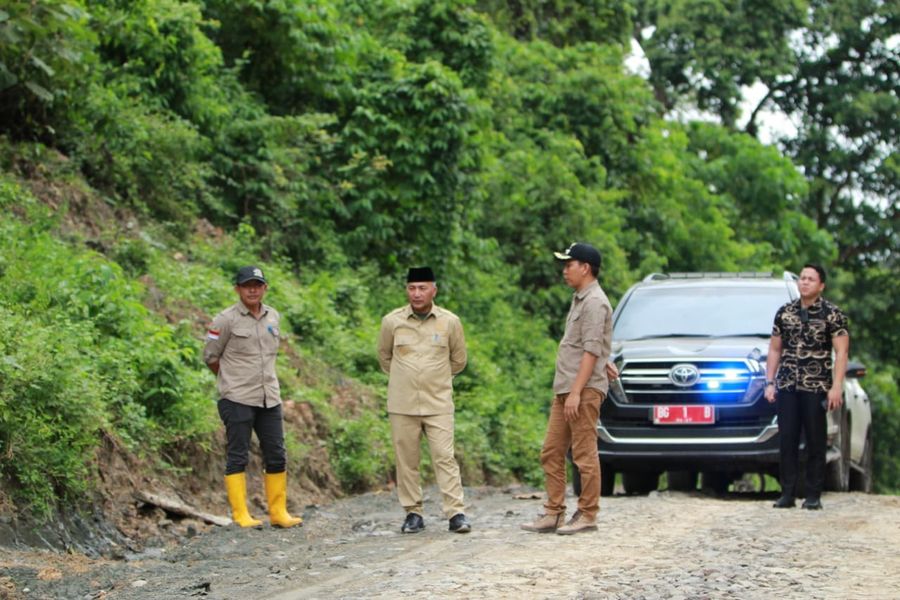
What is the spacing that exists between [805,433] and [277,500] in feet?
14.4

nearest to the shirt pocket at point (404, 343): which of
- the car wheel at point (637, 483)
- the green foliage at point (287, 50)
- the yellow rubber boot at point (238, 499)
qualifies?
the yellow rubber boot at point (238, 499)

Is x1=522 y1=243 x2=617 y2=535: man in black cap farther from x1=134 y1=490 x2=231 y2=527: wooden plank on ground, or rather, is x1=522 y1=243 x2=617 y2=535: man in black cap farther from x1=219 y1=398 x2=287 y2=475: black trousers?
x1=134 y1=490 x2=231 y2=527: wooden plank on ground

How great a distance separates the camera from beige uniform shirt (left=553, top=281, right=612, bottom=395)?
9.50 metres

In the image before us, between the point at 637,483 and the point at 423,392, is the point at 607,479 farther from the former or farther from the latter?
the point at 423,392

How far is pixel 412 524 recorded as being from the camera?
400 inches

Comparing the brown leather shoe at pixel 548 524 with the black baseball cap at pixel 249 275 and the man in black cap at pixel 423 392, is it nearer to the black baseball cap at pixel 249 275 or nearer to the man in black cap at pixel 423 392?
the man in black cap at pixel 423 392

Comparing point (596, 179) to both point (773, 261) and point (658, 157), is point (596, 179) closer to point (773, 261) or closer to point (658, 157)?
point (658, 157)

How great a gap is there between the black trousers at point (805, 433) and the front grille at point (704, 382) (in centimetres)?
70

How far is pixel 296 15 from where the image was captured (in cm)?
1952

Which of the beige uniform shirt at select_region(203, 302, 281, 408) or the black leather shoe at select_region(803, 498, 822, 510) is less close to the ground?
the beige uniform shirt at select_region(203, 302, 281, 408)

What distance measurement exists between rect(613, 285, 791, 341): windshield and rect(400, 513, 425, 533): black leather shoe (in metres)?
3.81

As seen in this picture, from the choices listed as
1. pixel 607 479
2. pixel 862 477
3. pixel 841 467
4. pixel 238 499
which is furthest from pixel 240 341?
pixel 862 477

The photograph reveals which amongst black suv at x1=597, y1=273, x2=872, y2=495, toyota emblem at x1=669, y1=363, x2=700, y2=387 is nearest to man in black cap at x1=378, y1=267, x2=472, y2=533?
black suv at x1=597, y1=273, x2=872, y2=495

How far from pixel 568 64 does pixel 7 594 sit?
76.7ft
